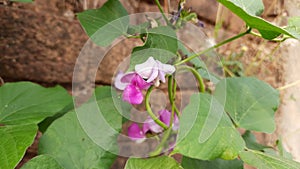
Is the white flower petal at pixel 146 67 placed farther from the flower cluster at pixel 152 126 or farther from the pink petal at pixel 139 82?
the flower cluster at pixel 152 126

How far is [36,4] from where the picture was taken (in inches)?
36.6

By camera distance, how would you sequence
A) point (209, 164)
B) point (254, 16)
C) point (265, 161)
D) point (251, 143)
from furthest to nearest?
point (251, 143), point (209, 164), point (265, 161), point (254, 16)

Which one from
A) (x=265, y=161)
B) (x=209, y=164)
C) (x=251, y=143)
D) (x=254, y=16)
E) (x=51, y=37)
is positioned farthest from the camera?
(x=51, y=37)

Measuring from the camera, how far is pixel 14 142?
512mm

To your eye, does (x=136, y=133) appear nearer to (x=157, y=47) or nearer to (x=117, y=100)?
(x=117, y=100)

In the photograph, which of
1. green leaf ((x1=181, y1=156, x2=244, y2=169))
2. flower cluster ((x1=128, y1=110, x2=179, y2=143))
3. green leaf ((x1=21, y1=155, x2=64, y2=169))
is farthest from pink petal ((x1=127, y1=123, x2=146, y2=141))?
green leaf ((x1=21, y1=155, x2=64, y2=169))

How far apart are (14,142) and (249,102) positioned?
0.48m

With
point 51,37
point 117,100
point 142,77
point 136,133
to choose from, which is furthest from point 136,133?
point 51,37

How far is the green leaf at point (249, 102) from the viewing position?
713 mm

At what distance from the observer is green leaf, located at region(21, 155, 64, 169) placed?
1.70 feet

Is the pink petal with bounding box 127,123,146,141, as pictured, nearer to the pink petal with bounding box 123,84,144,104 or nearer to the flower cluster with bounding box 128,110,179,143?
the flower cluster with bounding box 128,110,179,143

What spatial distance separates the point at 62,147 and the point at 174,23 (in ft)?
0.99

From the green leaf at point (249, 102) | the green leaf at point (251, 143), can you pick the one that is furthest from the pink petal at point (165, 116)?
the green leaf at point (251, 143)

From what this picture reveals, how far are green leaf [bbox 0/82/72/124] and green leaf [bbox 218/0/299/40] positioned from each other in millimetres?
381
